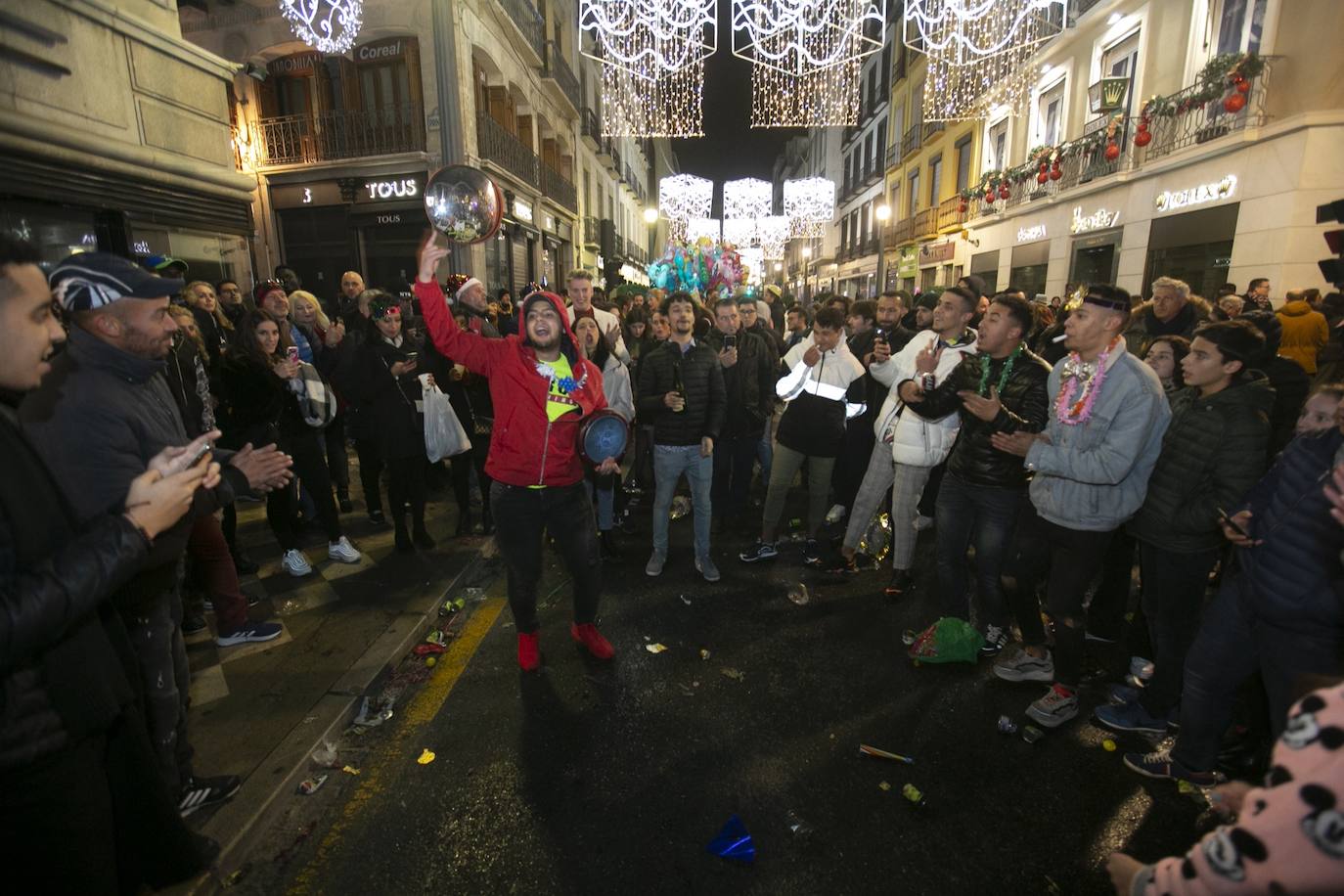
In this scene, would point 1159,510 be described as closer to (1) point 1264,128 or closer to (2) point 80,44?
(2) point 80,44

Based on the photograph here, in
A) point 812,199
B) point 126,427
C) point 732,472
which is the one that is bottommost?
point 732,472

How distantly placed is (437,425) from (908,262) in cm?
2860

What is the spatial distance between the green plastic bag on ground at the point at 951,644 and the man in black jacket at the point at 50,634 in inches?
148

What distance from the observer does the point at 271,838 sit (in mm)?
2553

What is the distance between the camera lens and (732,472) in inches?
247

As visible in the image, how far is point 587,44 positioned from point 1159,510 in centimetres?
3085

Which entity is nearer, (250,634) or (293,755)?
(293,755)

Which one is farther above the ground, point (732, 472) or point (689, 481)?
point (689, 481)

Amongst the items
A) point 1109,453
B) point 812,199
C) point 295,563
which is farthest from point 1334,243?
point 812,199

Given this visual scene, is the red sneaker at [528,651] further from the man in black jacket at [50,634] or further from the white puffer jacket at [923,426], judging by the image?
the white puffer jacket at [923,426]

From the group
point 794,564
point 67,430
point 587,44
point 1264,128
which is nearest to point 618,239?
point 587,44

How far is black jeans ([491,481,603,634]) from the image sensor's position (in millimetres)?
3541

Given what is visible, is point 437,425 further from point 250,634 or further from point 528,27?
point 528,27

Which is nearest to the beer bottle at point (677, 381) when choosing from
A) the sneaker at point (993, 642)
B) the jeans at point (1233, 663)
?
the sneaker at point (993, 642)
